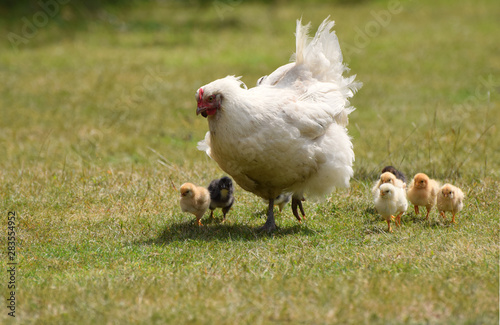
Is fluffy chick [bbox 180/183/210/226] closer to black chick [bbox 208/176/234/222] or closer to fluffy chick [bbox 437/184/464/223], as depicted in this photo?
black chick [bbox 208/176/234/222]

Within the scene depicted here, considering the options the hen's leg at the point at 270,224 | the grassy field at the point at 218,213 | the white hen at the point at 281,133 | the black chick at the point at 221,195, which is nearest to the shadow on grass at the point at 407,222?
the grassy field at the point at 218,213

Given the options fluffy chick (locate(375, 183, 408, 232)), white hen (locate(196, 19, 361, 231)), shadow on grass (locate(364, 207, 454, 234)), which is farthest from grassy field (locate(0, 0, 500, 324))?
white hen (locate(196, 19, 361, 231))

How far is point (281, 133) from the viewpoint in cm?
579

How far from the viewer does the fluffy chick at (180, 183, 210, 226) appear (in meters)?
6.17

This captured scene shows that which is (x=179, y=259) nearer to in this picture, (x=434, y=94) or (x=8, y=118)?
(x=8, y=118)

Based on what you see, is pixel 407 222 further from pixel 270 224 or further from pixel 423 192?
pixel 270 224

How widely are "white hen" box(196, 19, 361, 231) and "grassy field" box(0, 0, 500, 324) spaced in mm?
509

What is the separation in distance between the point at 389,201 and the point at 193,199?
1878mm

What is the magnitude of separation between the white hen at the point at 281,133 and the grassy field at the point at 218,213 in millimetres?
509

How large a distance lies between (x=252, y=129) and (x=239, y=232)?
1.08 meters

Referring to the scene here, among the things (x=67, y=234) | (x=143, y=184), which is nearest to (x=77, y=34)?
(x=143, y=184)

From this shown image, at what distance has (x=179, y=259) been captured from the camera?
17.4ft

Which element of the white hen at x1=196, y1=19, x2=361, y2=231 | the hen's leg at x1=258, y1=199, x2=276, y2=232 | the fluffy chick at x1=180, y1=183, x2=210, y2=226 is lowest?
the hen's leg at x1=258, y1=199, x2=276, y2=232

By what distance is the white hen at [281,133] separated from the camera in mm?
5758
